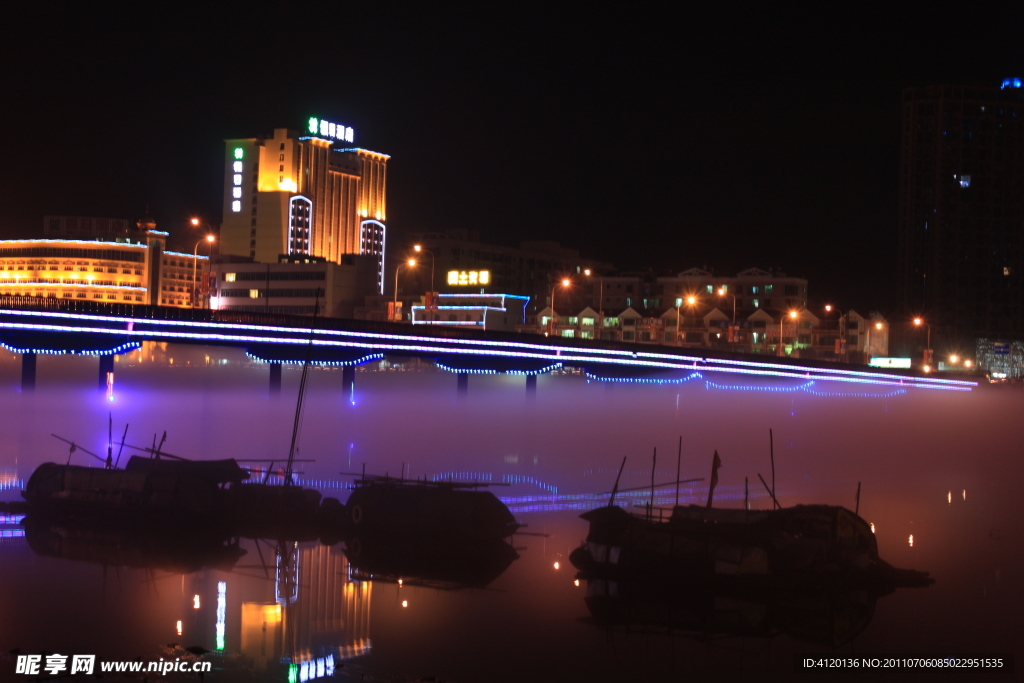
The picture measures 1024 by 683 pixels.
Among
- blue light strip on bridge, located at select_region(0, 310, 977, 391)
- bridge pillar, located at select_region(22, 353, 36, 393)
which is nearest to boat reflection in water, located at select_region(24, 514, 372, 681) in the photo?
blue light strip on bridge, located at select_region(0, 310, 977, 391)

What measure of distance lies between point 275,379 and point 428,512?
7421 cm

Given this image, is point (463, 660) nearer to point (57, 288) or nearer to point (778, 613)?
point (778, 613)

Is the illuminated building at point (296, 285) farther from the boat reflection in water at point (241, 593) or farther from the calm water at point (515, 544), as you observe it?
the boat reflection in water at point (241, 593)

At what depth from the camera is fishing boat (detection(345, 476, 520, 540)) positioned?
3422 cm

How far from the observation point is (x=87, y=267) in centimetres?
18288

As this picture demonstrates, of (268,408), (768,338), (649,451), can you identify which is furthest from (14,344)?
(768,338)

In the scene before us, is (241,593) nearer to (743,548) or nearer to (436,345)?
(743,548)

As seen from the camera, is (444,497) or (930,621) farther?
(444,497)

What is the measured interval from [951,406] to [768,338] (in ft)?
113

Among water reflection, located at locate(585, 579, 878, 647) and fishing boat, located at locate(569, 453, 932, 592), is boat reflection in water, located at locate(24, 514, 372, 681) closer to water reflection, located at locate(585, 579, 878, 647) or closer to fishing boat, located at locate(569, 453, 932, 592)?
water reflection, located at locate(585, 579, 878, 647)

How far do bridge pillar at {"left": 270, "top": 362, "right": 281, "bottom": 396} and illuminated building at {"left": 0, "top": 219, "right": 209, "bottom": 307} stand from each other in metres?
78.6

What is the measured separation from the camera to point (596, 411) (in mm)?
105312

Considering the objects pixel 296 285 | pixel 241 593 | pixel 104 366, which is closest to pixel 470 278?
pixel 296 285

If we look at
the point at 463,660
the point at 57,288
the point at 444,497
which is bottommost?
the point at 463,660
